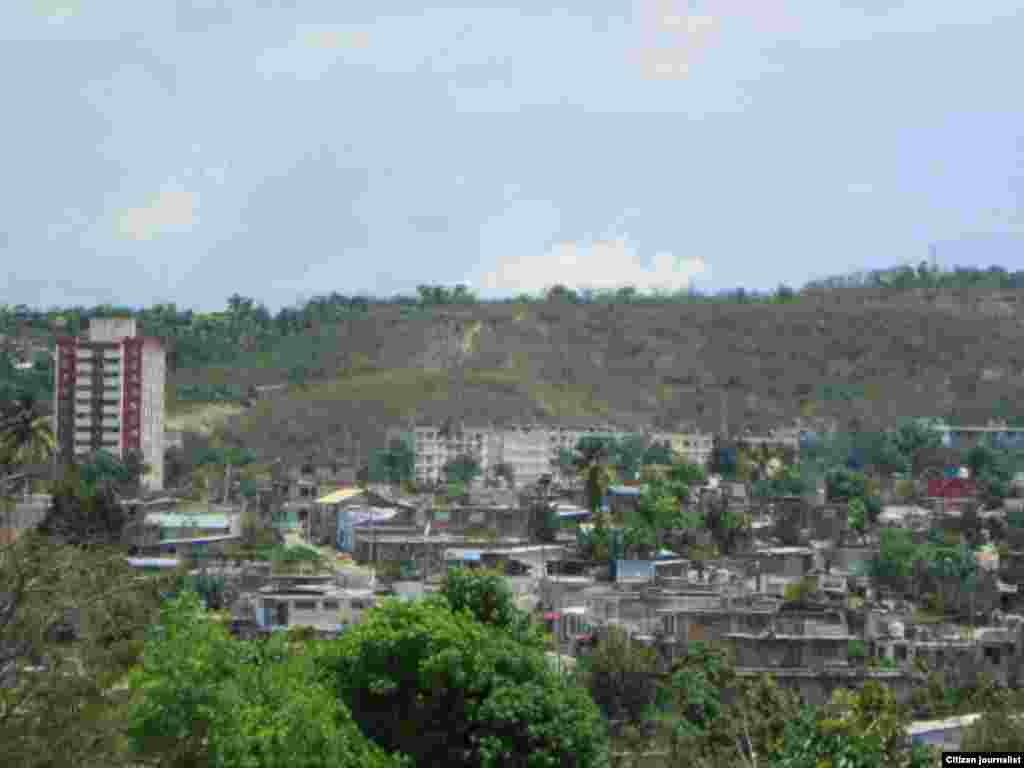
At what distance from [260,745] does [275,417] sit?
83106 mm

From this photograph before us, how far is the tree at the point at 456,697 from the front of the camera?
74.7ft

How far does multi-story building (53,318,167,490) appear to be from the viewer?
76875mm

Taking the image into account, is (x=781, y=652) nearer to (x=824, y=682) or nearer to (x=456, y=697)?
(x=824, y=682)

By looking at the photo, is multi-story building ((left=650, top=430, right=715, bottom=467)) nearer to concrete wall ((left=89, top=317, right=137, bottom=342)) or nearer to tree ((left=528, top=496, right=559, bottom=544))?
concrete wall ((left=89, top=317, right=137, bottom=342))

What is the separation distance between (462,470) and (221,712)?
65.7 meters

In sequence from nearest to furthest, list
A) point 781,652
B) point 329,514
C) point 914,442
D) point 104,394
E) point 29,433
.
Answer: point 781,652 → point 29,433 → point 329,514 → point 104,394 → point 914,442

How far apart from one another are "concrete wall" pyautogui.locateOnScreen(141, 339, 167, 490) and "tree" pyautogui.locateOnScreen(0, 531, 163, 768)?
61530 mm

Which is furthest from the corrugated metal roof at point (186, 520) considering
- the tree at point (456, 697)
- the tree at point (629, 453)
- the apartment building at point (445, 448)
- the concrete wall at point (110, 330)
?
the tree at point (456, 697)

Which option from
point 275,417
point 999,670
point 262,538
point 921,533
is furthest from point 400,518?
point 275,417

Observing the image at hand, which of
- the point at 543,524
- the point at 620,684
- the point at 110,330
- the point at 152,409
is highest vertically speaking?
the point at 110,330

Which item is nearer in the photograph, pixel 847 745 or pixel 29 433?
pixel 847 745

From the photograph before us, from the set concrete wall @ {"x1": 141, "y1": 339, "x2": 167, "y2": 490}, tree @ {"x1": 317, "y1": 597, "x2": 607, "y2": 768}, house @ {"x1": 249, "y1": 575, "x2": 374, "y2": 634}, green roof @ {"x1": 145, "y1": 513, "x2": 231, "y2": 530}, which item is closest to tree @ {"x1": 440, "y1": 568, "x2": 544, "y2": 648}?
tree @ {"x1": 317, "y1": 597, "x2": 607, "y2": 768}

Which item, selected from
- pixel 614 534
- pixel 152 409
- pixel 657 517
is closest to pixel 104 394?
pixel 152 409

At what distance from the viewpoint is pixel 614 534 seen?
57531 mm
